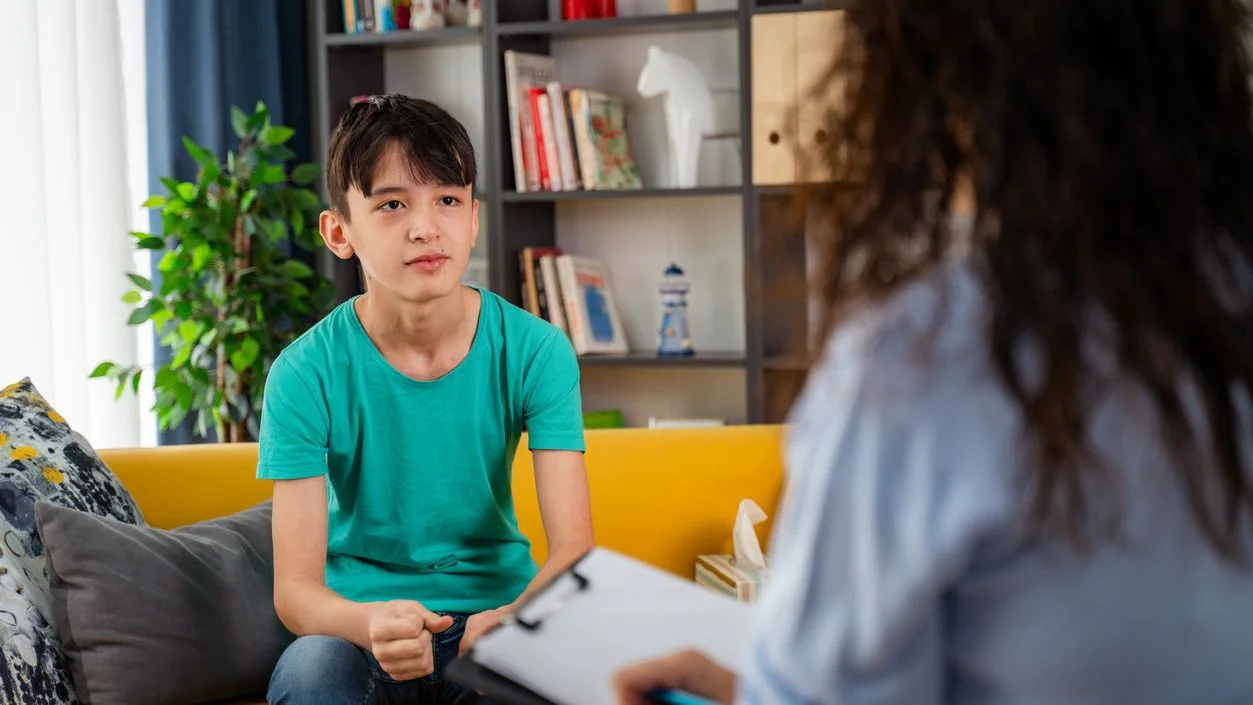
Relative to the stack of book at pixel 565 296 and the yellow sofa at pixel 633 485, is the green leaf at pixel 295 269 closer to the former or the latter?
the stack of book at pixel 565 296

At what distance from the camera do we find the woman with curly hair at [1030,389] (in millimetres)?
587

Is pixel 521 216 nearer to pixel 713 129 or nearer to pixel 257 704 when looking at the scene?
pixel 713 129

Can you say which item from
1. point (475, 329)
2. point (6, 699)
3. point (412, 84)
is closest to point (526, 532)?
point (475, 329)

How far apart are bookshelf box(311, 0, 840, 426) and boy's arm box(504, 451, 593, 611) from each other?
1.62 metres

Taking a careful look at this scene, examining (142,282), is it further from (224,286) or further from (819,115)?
(819,115)

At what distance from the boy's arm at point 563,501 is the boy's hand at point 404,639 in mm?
276

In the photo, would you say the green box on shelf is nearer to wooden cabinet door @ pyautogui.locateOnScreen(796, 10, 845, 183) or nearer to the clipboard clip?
the clipboard clip

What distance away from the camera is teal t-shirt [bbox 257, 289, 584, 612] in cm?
170

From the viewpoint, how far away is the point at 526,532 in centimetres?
215

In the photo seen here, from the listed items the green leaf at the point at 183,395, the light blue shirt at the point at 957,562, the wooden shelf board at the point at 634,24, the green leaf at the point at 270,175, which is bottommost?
the green leaf at the point at 183,395

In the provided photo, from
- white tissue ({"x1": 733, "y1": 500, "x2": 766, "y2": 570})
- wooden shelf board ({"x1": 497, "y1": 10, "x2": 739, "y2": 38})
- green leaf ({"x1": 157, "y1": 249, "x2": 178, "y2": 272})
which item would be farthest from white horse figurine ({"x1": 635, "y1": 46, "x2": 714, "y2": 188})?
white tissue ({"x1": 733, "y1": 500, "x2": 766, "y2": 570})

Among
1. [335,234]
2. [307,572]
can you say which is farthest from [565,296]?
[307,572]

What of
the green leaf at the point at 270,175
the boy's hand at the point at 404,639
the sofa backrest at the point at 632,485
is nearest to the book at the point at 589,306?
the green leaf at the point at 270,175

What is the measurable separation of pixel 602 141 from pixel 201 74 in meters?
1.04
